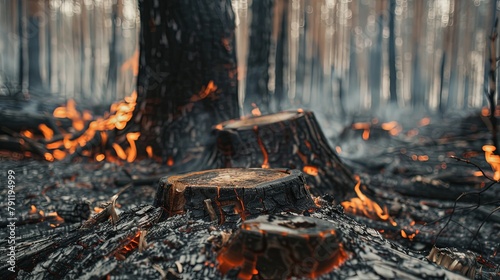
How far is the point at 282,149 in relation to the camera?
4.29 metres

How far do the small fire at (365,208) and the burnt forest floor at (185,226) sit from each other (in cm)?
10

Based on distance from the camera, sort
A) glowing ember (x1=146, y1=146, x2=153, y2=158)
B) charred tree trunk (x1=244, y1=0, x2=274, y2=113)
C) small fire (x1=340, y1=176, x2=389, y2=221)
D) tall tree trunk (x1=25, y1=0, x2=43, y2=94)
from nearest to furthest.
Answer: small fire (x1=340, y1=176, x2=389, y2=221) → glowing ember (x1=146, y1=146, x2=153, y2=158) → charred tree trunk (x1=244, y1=0, x2=274, y2=113) → tall tree trunk (x1=25, y1=0, x2=43, y2=94)

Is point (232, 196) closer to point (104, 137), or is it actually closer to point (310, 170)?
point (310, 170)

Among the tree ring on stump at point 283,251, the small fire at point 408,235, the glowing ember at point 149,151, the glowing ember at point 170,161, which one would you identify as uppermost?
the glowing ember at point 149,151

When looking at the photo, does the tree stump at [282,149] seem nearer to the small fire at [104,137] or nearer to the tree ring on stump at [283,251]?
the small fire at [104,137]

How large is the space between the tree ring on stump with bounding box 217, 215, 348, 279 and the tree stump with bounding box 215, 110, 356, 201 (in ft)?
7.74

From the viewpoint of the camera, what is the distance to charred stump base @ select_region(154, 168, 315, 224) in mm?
2244

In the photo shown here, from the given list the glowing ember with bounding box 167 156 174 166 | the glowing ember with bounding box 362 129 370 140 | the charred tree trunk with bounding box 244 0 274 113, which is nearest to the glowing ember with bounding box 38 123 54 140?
the glowing ember with bounding box 167 156 174 166

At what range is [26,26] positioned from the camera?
Answer: 1889 centimetres

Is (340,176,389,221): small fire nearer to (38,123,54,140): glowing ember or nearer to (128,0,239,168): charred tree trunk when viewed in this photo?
(128,0,239,168): charred tree trunk

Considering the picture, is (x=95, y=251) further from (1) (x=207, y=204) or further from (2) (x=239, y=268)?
(2) (x=239, y=268)

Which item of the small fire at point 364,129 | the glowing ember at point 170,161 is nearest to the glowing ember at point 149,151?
the glowing ember at point 170,161

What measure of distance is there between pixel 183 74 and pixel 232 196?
368 centimetres

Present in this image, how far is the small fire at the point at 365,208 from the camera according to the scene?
4110mm
